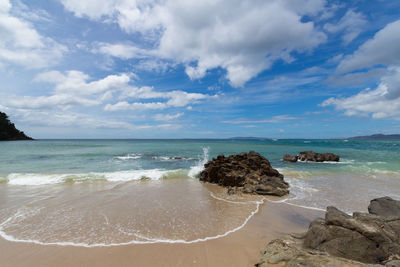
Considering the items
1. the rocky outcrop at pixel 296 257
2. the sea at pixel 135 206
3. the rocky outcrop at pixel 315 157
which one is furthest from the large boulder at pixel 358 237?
the rocky outcrop at pixel 315 157

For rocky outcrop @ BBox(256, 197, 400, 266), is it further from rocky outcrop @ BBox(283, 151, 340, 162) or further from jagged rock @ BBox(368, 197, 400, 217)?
rocky outcrop @ BBox(283, 151, 340, 162)

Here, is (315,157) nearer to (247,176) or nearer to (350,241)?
(247,176)

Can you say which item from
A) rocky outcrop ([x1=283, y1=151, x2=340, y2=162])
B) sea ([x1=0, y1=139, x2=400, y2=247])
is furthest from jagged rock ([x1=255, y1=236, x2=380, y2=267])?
rocky outcrop ([x1=283, y1=151, x2=340, y2=162])

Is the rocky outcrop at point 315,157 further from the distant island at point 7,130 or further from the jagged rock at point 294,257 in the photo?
the distant island at point 7,130

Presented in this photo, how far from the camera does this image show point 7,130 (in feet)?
279

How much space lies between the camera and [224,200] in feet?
27.6

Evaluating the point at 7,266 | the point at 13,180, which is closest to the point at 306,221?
the point at 7,266

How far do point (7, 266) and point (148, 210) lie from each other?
376 cm

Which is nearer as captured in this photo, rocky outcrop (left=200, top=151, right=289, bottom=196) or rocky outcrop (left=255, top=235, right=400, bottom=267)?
rocky outcrop (left=255, top=235, right=400, bottom=267)

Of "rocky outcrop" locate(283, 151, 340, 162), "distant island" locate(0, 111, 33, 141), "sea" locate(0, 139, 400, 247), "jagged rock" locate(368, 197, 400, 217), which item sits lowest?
"sea" locate(0, 139, 400, 247)

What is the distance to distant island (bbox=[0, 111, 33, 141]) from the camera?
81.8 metres

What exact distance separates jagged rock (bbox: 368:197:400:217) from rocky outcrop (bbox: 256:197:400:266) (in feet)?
4.61

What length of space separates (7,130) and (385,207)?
12578cm

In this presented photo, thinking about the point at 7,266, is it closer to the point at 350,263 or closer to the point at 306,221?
the point at 350,263
